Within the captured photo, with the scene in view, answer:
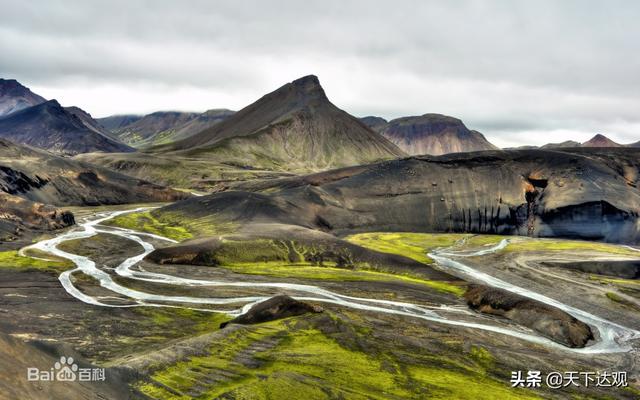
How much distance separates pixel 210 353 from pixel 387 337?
21152 millimetres

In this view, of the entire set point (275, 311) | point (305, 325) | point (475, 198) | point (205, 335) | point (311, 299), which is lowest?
point (311, 299)

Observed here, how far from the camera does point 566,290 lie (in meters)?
90.8

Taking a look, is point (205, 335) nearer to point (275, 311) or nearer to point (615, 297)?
point (275, 311)

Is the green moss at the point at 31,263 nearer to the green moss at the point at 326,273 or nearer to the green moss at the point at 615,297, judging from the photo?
the green moss at the point at 326,273

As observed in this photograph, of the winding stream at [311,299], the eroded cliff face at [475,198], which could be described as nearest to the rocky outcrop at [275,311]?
the winding stream at [311,299]

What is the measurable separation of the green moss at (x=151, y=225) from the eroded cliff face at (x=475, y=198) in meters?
10.2

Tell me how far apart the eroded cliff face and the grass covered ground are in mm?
94709

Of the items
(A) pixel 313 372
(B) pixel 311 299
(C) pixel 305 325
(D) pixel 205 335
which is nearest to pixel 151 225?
(B) pixel 311 299

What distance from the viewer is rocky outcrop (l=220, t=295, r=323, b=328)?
5697 cm

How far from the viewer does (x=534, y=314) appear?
225 feet

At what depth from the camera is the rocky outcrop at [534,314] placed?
6270 centimetres

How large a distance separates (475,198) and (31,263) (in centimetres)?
14096

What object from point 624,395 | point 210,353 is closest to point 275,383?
point 210,353

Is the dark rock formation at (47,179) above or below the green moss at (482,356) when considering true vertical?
above
